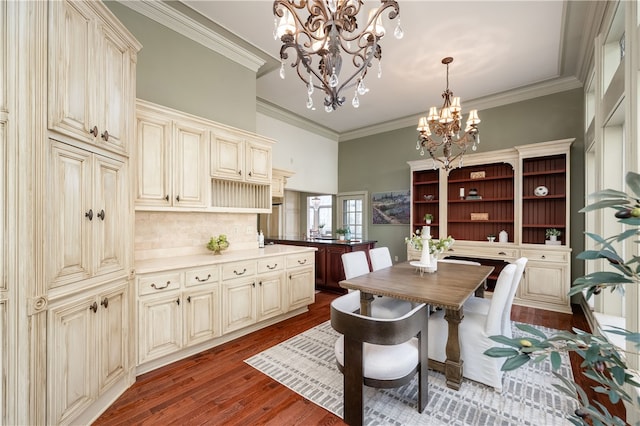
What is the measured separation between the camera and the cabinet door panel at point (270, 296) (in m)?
3.39

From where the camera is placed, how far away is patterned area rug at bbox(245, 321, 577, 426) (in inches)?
77.9

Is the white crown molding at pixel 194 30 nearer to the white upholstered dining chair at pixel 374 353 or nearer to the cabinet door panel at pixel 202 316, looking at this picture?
the cabinet door panel at pixel 202 316

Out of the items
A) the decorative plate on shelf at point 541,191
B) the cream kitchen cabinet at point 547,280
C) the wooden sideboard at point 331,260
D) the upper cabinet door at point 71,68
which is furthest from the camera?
the wooden sideboard at point 331,260

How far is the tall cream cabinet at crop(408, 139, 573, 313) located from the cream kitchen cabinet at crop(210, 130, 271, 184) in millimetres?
3136

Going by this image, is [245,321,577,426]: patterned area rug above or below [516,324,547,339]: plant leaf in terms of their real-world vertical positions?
below

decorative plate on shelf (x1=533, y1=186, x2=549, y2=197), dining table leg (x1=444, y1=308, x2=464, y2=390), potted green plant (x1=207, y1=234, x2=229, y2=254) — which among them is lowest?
dining table leg (x1=444, y1=308, x2=464, y2=390)

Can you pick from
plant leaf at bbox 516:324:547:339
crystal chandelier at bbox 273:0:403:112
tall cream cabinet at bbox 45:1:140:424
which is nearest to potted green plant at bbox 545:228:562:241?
crystal chandelier at bbox 273:0:403:112

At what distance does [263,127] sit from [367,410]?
4941mm

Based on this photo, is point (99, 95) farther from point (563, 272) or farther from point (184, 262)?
point (563, 272)

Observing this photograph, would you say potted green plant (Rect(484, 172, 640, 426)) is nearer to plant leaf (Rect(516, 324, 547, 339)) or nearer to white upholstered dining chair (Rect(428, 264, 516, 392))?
plant leaf (Rect(516, 324, 547, 339))

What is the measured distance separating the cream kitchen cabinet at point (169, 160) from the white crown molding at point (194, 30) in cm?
111

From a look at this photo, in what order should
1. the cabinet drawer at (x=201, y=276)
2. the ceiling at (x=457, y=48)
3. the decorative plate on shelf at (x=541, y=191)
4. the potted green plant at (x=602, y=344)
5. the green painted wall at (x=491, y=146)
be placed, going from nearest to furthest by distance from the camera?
1. the potted green plant at (x=602, y=344)
2. the cabinet drawer at (x=201, y=276)
3. the ceiling at (x=457, y=48)
4. the green painted wall at (x=491, y=146)
5. the decorative plate on shelf at (x=541, y=191)

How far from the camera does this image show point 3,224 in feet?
4.75

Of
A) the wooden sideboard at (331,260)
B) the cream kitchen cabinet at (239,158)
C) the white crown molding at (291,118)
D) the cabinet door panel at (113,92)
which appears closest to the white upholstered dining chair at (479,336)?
the wooden sideboard at (331,260)
